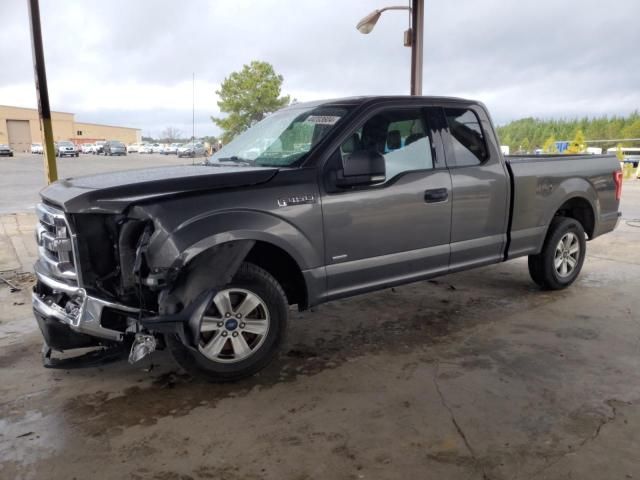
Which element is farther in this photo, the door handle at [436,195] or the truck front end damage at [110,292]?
the door handle at [436,195]

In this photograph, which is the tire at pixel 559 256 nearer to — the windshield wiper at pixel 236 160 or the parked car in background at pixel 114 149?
the windshield wiper at pixel 236 160

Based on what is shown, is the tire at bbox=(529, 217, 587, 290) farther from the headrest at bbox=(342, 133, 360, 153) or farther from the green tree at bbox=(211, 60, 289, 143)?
the green tree at bbox=(211, 60, 289, 143)

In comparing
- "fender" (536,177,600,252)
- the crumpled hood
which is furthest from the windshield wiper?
"fender" (536,177,600,252)

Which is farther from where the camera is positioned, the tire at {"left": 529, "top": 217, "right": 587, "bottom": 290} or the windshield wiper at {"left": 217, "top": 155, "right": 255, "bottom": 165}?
the tire at {"left": 529, "top": 217, "right": 587, "bottom": 290}

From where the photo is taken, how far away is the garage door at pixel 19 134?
7150 cm

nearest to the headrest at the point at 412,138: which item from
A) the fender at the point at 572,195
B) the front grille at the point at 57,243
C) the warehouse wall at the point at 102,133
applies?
the fender at the point at 572,195

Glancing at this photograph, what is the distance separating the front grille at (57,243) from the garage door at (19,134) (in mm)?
77829

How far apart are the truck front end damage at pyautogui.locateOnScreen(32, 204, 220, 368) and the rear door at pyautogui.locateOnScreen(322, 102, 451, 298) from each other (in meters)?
1.10

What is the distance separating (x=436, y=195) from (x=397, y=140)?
1.80 feet

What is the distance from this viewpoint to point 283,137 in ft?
13.7

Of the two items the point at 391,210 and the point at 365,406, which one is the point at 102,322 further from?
the point at 391,210

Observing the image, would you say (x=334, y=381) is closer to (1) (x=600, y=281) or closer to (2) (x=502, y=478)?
(2) (x=502, y=478)

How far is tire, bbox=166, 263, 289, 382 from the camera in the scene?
330 centimetres

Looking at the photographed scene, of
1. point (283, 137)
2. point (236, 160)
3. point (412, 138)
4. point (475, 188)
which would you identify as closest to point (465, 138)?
point (475, 188)
